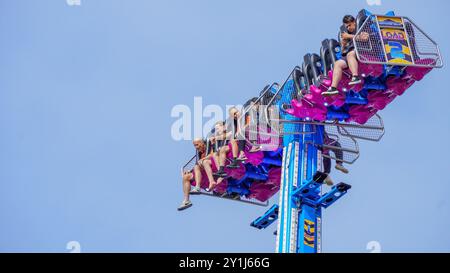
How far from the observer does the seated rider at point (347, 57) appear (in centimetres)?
2480

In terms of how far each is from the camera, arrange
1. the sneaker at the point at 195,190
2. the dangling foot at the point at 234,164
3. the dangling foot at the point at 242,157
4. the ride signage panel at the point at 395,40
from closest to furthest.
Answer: the ride signage panel at the point at 395,40
the dangling foot at the point at 242,157
the dangling foot at the point at 234,164
the sneaker at the point at 195,190

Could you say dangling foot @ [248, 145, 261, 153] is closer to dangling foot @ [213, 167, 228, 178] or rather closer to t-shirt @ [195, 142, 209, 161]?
dangling foot @ [213, 167, 228, 178]

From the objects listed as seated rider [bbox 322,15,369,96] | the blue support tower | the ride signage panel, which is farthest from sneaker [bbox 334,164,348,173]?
the ride signage panel

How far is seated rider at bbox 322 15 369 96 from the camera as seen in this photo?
24797mm

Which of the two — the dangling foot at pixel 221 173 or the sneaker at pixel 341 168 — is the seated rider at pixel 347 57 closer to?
the sneaker at pixel 341 168

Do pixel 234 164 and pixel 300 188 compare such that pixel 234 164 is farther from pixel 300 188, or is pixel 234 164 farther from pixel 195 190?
pixel 300 188

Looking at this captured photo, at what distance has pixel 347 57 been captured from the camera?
81.9 ft

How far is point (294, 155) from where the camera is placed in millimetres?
27594

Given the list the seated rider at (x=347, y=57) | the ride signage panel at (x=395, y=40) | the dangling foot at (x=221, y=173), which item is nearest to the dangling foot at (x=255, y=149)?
the dangling foot at (x=221, y=173)

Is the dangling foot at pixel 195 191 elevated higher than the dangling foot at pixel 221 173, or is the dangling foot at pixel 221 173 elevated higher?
the dangling foot at pixel 221 173
